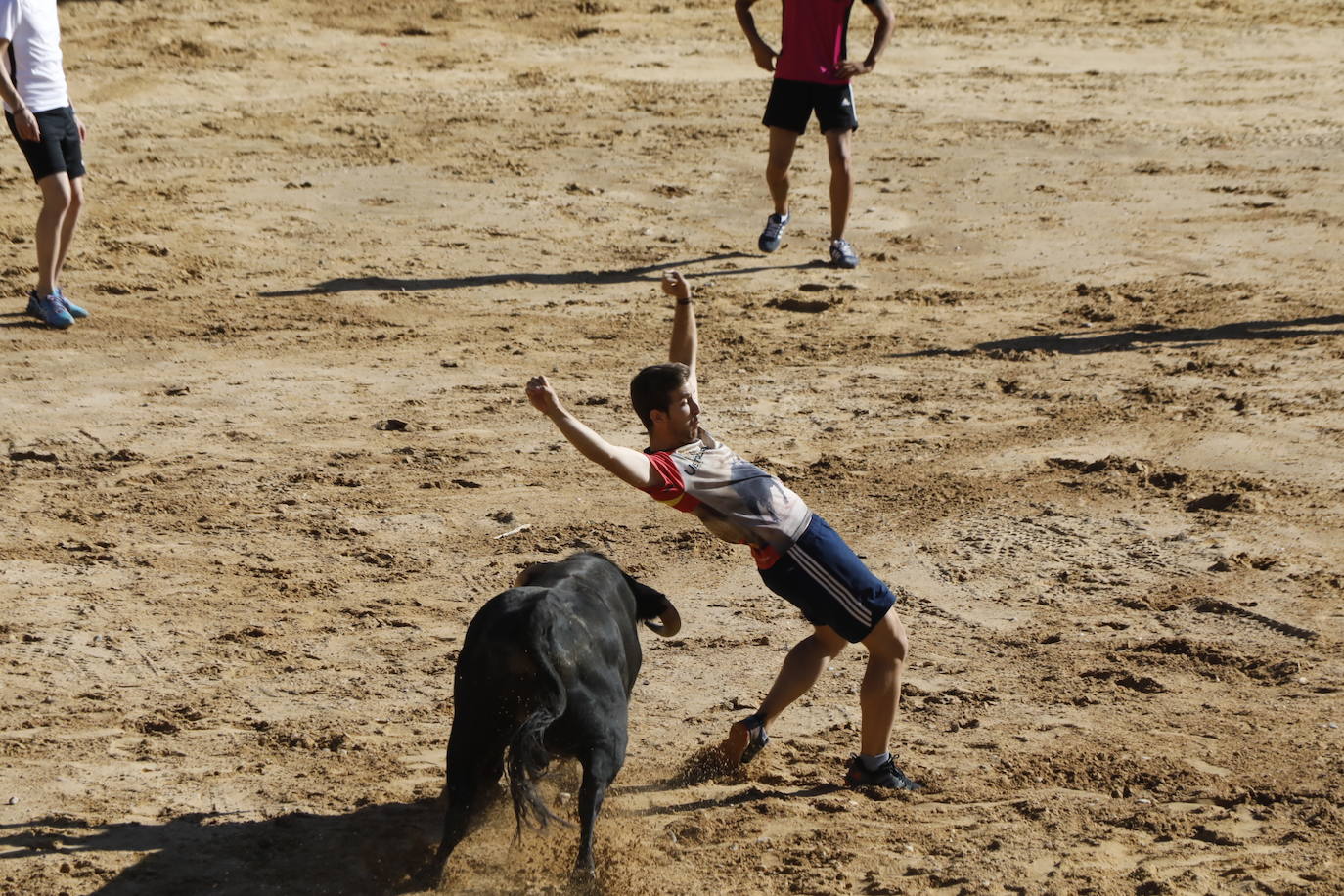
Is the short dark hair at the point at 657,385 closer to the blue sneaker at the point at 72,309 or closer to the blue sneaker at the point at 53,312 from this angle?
Result: the blue sneaker at the point at 53,312

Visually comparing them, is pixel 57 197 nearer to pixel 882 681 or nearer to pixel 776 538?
pixel 776 538

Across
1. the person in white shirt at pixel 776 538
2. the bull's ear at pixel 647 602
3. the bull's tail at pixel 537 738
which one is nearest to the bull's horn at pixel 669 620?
the bull's ear at pixel 647 602

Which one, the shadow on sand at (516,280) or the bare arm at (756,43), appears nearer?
the shadow on sand at (516,280)

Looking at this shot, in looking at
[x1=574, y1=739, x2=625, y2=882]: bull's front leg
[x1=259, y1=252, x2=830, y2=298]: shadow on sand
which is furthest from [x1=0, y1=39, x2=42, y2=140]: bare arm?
[x1=574, y1=739, x2=625, y2=882]: bull's front leg

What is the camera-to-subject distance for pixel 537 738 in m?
4.08

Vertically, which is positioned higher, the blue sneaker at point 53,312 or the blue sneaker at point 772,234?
the blue sneaker at point 772,234

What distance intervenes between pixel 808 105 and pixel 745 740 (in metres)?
6.88

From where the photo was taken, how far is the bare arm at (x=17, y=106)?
28.8ft

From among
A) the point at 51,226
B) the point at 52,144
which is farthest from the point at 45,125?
the point at 51,226

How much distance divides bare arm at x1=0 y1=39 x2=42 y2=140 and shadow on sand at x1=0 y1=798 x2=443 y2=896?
5461 millimetres

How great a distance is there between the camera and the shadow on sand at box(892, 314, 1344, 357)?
975 cm

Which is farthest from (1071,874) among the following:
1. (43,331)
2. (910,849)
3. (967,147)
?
(967,147)

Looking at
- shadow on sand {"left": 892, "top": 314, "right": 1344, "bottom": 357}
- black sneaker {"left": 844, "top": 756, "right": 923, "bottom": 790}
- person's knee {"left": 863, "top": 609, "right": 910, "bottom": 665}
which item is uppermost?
person's knee {"left": 863, "top": 609, "right": 910, "bottom": 665}

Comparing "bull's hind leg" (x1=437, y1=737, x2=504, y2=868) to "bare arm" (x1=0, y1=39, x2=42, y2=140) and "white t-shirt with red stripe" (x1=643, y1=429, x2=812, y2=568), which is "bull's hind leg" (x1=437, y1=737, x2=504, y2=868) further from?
"bare arm" (x1=0, y1=39, x2=42, y2=140)
